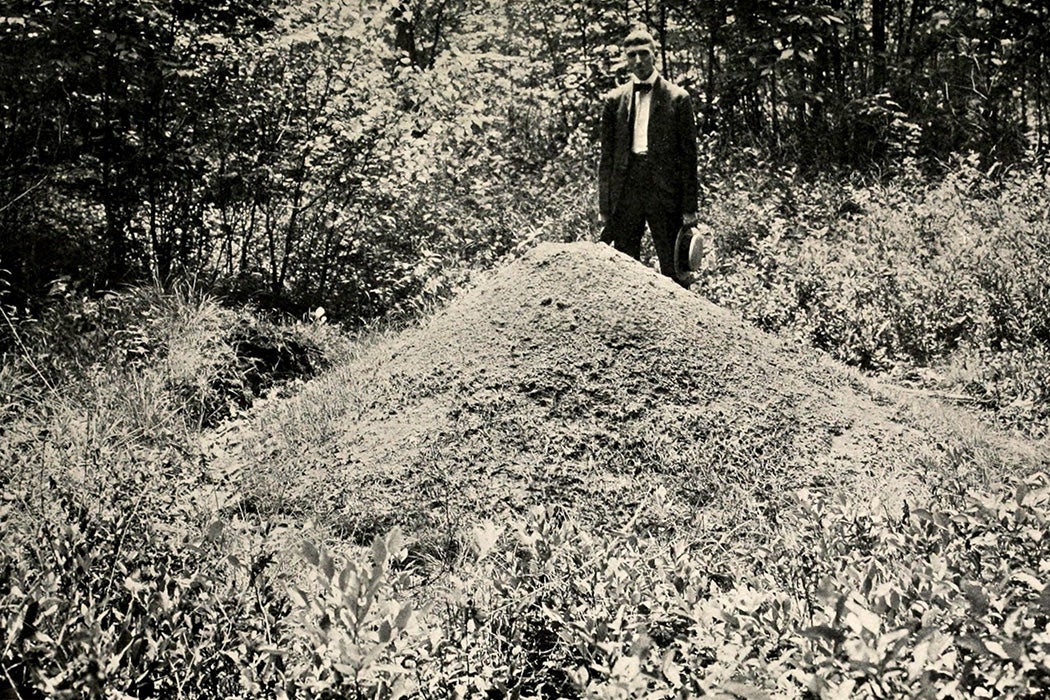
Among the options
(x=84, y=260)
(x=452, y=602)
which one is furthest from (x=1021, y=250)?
(x=84, y=260)

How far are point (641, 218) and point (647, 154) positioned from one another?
43cm

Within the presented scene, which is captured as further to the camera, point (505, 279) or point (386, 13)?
point (386, 13)

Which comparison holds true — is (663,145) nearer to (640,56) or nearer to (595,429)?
(640,56)

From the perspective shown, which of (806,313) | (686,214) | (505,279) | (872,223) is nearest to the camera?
(505,279)

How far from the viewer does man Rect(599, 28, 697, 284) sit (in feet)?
18.4

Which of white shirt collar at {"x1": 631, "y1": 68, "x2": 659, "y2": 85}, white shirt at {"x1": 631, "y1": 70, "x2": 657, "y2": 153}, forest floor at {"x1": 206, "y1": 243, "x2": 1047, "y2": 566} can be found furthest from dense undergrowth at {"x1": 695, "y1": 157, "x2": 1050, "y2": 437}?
white shirt collar at {"x1": 631, "y1": 68, "x2": 659, "y2": 85}

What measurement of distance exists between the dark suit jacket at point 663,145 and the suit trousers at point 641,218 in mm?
33

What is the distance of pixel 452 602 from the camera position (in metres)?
2.87

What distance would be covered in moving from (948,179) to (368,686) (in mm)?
8798

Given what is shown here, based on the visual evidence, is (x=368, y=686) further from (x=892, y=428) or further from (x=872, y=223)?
(x=872, y=223)

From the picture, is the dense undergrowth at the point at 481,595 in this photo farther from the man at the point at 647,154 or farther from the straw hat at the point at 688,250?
the man at the point at 647,154

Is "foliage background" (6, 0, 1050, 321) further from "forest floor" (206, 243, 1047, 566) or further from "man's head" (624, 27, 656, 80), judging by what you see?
"forest floor" (206, 243, 1047, 566)

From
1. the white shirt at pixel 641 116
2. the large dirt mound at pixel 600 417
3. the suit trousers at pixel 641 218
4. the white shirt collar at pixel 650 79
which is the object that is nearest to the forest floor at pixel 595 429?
the large dirt mound at pixel 600 417

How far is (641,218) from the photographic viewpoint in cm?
585
